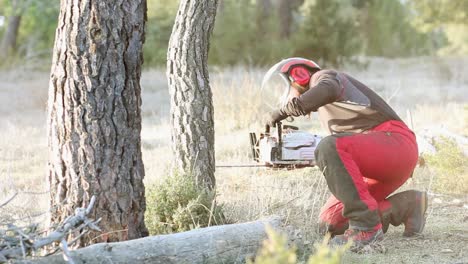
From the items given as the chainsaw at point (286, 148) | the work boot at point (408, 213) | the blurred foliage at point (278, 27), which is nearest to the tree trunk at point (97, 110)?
the chainsaw at point (286, 148)

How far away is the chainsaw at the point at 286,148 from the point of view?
578 cm

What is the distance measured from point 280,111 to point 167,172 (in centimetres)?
101

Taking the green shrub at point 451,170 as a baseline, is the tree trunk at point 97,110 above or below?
above

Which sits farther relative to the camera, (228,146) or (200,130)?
(228,146)

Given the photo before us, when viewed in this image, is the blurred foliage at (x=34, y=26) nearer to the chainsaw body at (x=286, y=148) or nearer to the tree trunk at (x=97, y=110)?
the chainsaw body at (x=286, y=148)

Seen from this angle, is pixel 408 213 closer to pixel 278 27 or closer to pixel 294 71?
pixel 294 71

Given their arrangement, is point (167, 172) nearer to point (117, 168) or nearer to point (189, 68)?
point (189, 68)

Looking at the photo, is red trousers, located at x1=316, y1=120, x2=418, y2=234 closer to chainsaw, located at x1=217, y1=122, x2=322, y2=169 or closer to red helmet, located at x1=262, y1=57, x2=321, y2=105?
chainsaw, located at x1=217, y1=122, x2=322, y2=169

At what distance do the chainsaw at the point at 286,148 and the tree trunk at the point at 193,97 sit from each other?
15.5 inches

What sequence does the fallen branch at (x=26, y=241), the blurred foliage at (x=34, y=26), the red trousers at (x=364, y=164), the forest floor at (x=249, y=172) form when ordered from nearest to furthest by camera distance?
the fallen branch at (x=26, y=241)
the red trousers at (x=364, y=164)
the forest floor at (x=249, y=172)
the blurred foliage at (x=34, y=26)

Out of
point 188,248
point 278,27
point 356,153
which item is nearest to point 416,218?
point 356,153

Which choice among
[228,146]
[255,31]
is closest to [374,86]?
[255,31]

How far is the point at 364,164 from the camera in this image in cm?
552

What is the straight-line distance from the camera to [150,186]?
19.3 ft
